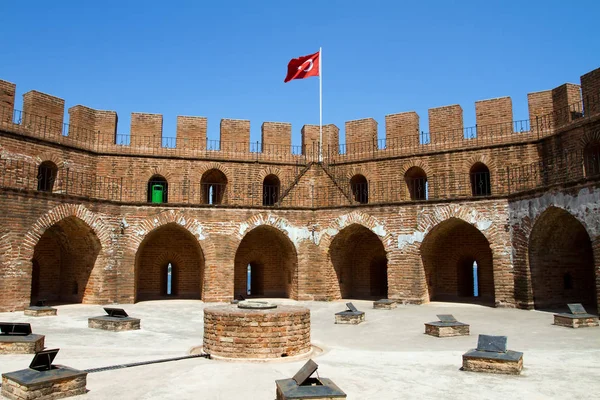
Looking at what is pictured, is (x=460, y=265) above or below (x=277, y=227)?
below

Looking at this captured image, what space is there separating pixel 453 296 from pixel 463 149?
19.5 ft

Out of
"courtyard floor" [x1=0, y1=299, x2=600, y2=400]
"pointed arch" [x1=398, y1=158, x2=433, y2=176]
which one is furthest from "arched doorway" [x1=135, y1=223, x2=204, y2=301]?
"pointed arch" [x1=398, y1=158, x2=433, y2=176]

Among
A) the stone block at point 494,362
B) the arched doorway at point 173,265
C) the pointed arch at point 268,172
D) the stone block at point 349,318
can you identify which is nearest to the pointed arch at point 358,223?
the pointed arch at point 268,172

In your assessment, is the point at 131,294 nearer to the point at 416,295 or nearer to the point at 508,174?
the point at 416,295

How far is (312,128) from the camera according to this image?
21438 millimetres

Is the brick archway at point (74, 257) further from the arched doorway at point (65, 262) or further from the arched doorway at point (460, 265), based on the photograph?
the arched doorway at point (460, 265)

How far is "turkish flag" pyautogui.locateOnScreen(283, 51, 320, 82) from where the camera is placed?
22.0 metres

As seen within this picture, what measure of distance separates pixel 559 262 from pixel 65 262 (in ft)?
56.5

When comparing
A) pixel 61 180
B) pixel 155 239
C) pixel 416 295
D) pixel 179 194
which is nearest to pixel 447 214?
pixel 416 295

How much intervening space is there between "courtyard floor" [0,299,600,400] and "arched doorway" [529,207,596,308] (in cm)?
206

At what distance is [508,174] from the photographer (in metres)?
16.9

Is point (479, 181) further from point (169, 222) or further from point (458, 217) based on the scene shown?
point (169, 222)

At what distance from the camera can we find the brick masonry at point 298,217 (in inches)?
594

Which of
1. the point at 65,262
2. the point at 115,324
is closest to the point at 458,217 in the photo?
the point at 115,324
